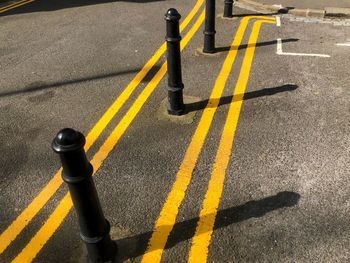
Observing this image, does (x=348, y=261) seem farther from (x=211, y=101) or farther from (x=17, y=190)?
(x=17, y=190)

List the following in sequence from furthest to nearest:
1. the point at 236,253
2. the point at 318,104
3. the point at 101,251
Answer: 1. the point at 318,104
2. the point at 236,253
3. the point at 101,251

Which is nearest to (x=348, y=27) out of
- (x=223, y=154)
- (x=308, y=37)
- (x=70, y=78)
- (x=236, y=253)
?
(x=308, y=37)

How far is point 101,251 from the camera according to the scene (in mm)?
2680

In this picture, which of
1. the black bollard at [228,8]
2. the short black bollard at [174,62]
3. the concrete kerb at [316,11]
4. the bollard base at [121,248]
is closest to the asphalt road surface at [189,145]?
the bollard base at [121,248]

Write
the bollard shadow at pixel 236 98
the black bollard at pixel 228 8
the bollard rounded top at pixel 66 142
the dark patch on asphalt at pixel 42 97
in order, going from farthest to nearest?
1. the black bollard at pixel 228 8
2. the dark patch on asphalt at pixel 42 97
3. the bollard shadow at pixel 236 98
4. the bollard rounded top at pixel 66 142

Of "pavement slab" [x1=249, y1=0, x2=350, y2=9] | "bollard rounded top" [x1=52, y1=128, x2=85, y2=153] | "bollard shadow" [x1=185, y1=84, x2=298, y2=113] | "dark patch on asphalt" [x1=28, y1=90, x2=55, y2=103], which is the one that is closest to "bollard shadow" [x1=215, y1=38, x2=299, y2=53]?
"bollard shadow" [x1=185, y1=84, x2=298, y2=113]

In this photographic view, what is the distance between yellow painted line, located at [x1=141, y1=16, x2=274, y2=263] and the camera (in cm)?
293

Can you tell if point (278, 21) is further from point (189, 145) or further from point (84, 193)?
point (84, 193)

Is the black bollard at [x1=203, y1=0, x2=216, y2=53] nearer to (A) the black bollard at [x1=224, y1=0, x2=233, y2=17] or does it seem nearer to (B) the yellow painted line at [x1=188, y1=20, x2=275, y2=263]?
(B) the yellow painted line at [x1=188, y1=20, x2=275, y2=263]

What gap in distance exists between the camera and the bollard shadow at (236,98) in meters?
4.83

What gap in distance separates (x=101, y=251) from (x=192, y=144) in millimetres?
1846

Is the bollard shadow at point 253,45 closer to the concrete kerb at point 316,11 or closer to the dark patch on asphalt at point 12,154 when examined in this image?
the concrete kerb at point 316,11

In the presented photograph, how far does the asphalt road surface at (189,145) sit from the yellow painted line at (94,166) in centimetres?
1

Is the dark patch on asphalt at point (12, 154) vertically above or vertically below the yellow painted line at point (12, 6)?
below
